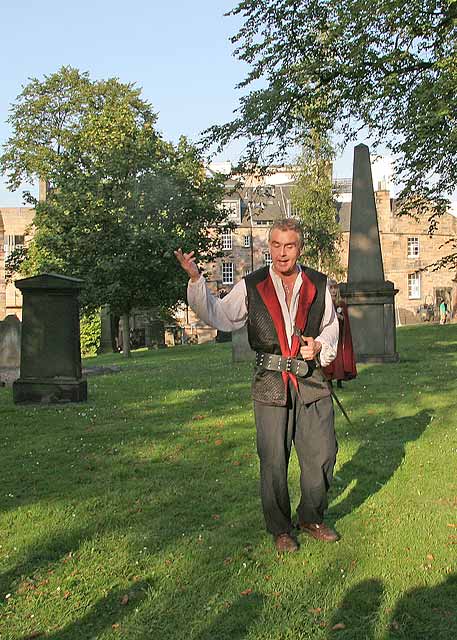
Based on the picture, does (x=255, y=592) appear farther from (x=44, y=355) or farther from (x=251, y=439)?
(x=44, y=355)

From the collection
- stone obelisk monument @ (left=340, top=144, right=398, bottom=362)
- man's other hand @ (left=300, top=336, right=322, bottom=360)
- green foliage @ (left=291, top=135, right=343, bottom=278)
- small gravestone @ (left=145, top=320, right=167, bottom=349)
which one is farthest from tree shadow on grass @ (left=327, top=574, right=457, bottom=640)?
green foliage @ (left=291, top=135, right=343, bottom=278)

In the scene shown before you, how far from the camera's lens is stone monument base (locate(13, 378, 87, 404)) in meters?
11.1

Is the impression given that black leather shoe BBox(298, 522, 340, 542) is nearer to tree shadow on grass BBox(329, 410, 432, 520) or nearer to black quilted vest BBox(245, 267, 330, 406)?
tree shadow on grass BBox(329, 410, 432, 520)

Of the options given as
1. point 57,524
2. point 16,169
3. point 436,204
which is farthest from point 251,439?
point 16,169

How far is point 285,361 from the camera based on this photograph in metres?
4.73

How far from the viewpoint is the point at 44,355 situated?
11.2 metres

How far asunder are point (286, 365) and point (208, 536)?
133 centimetres

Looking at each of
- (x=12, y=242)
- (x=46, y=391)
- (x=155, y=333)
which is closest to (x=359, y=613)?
(x=46, y=391)

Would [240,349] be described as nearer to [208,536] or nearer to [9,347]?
[9,347]

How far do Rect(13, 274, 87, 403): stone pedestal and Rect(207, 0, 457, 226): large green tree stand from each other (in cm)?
700

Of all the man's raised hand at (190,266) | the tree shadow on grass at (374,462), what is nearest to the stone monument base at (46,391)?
the tree shadow on grass at (374,462)

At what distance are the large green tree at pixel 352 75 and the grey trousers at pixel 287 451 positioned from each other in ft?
31.6

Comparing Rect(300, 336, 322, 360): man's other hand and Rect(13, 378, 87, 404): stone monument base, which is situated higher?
Rect(300, 336, 322, 360): man's other hand

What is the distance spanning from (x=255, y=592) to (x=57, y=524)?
6.20 ft
